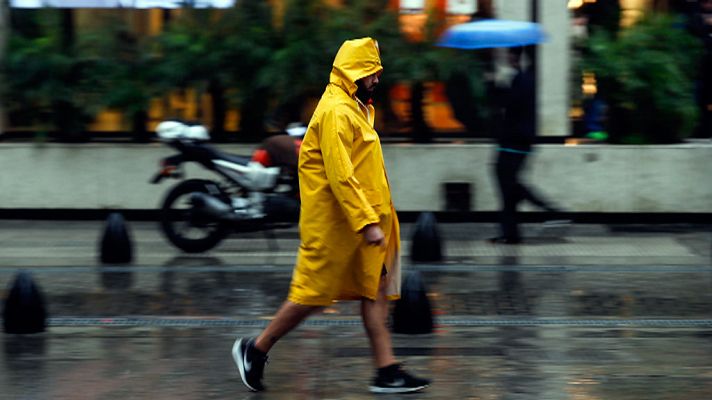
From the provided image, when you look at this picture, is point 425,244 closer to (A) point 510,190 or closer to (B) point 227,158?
(A) point 510,190

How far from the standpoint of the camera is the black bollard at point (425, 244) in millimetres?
11086

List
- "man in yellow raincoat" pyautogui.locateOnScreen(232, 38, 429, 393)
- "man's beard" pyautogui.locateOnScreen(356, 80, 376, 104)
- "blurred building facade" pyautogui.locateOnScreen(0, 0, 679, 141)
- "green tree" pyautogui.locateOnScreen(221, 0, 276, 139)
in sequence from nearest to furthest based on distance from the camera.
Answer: "man in yellow raincoat" pyautogui.locateOnScreen(232, 38, 429, 393) → "man's beard" pyautogui.locateOnScreen(356, 80, 376, 104) → "green tree" pyautogui.locateOnScreen(221, 0, 276, 139) → "blurred building facade" pyautogui.locateOnScreen(0, 0, 679, 141)

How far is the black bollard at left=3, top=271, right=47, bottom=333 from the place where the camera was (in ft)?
26.8

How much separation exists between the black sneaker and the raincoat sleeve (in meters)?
0.87

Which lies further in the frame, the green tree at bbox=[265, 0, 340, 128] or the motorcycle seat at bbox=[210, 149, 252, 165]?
the green tree at bbox=[265, 0, 340, 128]

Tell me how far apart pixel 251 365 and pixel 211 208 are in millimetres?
5032

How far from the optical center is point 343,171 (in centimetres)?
634

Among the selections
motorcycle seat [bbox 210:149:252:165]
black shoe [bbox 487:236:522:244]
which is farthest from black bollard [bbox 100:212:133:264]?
black shoe [bbox 487:236:522:244]

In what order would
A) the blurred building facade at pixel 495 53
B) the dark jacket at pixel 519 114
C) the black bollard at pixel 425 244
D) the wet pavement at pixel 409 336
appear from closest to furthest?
the wet pavement at pixel 409 336, the black bollard at pixel 425 244, the dark jacket at pixel 519 114, the blurred building facade at pixel 495 53

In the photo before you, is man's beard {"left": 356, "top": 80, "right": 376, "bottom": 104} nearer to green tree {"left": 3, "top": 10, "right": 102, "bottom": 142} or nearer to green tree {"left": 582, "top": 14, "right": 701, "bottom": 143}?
green tree {"left": 582, "top": 14, "right": 701, "bottom": 143}

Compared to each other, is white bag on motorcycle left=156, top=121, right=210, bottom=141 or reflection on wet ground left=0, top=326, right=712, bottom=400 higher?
white bag on motorcycle left=156, top=121, right=210, bottom=141

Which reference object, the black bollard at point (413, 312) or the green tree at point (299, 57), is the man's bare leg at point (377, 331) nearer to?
the black bollard at point (413, 312)

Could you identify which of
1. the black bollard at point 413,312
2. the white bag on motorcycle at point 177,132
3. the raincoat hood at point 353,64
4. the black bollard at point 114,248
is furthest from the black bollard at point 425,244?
the raincoat hood at point 353,64

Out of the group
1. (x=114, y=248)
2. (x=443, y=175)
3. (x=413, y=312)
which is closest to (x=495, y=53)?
(x=443, y=175)
